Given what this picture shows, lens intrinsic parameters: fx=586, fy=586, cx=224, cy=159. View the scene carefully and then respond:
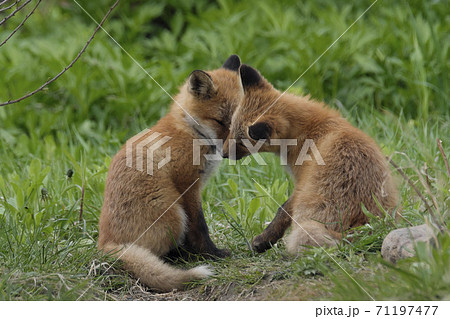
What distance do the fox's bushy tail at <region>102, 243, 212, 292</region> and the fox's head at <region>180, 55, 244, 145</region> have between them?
4.06 ft

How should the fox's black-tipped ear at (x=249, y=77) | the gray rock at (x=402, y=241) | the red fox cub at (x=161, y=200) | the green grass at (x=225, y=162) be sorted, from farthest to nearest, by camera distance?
the fox's black-tipped ear at (x=249, y=77), the red fox cub at (x=161, y=200), the green grass at (x=225, y=162), the gray rock at (x=402, y=241)

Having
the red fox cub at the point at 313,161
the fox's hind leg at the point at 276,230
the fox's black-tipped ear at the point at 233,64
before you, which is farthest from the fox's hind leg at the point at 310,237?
the fox's black-tipped ear at the point at 233,64

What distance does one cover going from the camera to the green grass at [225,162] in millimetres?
3840

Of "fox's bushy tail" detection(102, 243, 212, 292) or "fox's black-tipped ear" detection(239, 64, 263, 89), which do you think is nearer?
"fox's bushy tail" detection(102, 243, 212, 292)

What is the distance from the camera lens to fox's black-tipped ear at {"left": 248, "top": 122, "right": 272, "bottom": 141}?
431cm

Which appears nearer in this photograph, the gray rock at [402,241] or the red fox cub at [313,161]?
the gray rock at [402,241]

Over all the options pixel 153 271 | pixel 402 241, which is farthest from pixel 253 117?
pixel 402 241

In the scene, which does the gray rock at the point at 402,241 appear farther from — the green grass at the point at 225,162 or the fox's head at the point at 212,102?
Result: the fox's head at the point at 212,102

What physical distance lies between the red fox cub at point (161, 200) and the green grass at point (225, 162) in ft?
0.52

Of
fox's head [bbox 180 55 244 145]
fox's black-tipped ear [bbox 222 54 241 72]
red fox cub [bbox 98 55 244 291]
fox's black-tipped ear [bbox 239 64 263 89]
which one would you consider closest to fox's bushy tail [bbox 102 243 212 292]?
red fox cub [bbox 98 55 244 291]

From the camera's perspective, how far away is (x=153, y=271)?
4.19m

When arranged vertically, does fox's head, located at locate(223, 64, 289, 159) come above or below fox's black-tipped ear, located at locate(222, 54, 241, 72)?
below

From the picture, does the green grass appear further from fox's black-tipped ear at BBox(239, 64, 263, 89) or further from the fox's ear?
fox's black-tipped ear at BBox(239, 64, 263, 89)

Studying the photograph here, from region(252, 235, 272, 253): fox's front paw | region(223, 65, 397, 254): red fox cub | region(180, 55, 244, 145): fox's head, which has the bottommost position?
region(252, 235, 272, 253): fox's front paw
